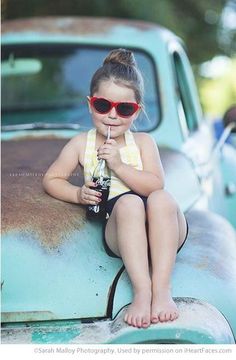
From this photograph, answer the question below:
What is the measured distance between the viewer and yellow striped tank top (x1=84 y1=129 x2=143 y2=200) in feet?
7.17

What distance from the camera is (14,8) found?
241 inches

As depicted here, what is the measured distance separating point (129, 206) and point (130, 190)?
143 millimetres

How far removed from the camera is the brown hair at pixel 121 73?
7.07ft

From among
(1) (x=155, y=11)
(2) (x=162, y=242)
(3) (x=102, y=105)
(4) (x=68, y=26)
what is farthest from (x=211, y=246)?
(1) (x=155, y=11)

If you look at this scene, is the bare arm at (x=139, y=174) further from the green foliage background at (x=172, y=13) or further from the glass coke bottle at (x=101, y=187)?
the green foliage background at (x=172, y=13)

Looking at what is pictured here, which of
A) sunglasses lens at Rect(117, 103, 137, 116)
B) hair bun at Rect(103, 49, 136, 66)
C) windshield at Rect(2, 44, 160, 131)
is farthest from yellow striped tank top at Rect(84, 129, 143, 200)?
windshield at Rect(2, 44, 160, 131)

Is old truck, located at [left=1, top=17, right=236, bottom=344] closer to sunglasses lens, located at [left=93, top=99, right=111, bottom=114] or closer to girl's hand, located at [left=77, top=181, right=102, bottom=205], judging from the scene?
girl's hand, located at [left=77, top=181, right=102, bottom=205]

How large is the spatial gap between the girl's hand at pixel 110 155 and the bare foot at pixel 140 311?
0.37m

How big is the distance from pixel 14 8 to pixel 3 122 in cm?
300

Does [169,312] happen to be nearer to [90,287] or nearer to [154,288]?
[154,288]

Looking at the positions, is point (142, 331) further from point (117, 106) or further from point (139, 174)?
point (117, 106)

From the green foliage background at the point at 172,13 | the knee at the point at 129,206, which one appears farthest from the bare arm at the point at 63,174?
the green foliage background at the point at 172,13

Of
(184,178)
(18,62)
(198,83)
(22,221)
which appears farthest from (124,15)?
(22,221)

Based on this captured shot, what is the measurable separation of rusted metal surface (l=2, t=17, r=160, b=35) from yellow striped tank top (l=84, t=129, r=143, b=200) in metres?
1.27
